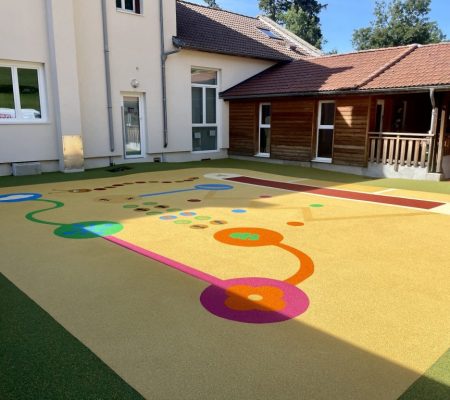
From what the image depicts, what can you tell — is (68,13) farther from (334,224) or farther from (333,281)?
(333,281)

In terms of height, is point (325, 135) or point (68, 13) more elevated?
point (68, 13)

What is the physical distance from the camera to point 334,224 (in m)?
6.06

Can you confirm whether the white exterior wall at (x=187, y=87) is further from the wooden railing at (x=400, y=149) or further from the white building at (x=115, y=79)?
the wooden railing at (x=400, y=149)

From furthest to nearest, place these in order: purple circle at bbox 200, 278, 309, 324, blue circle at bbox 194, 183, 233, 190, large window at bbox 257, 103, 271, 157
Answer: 1. large window at bbox 257, 103, 271, 157
2. blue circle at bbox 194, 183, 233, 190
3. purple circle at bbox 200, 278, 309, 324

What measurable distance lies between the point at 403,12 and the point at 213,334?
51.1 meters

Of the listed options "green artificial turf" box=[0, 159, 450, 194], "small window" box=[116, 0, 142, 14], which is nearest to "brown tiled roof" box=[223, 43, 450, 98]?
"green artificial turf" box=[0, 159, 450, 194]

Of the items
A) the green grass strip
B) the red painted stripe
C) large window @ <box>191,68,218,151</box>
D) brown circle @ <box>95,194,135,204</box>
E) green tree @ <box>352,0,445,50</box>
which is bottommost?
the green grass strip

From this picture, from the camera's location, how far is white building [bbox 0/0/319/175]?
10.9m

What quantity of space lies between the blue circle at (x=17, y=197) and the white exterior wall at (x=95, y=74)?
319 centimetres

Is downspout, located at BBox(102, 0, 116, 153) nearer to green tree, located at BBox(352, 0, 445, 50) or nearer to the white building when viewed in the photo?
the white building

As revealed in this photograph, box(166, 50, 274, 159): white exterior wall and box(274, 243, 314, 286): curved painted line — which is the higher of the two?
box(166, 50, 274, 159): white exterior wall

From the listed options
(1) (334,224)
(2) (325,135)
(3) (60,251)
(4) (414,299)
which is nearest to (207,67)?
(2) (325,135)

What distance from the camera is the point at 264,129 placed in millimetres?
14836

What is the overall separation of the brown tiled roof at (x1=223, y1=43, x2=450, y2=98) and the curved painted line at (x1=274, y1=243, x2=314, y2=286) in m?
7.61
